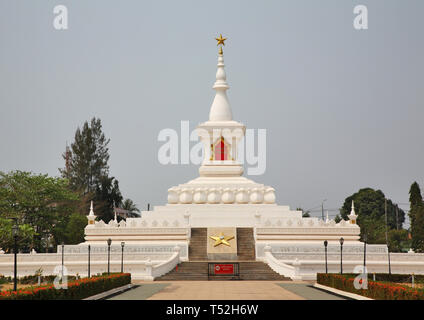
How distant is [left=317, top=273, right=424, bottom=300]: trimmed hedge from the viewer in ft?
92.1

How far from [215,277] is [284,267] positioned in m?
4.75

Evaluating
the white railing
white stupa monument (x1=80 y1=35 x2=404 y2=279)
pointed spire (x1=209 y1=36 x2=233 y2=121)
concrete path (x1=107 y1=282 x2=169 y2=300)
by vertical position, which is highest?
pointed spire (x1=209 y1=36 x2=233 y2=121)

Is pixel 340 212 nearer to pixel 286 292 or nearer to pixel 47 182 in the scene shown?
pixel 47 182

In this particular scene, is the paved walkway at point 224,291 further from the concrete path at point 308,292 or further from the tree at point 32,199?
the tree at point 32,199

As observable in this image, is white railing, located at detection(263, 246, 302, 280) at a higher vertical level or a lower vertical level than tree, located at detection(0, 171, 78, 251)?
lower

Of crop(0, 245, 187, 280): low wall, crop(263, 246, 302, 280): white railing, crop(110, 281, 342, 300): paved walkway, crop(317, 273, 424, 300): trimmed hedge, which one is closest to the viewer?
crop(317, 273, 424, 300): trimmed hedge

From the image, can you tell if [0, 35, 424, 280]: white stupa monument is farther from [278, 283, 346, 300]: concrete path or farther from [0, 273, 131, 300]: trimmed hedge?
[0, 273, 131, 300]: trimmed hedge

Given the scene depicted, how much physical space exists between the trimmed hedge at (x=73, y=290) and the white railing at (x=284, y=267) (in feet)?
38.0

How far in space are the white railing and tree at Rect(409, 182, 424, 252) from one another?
26.3m

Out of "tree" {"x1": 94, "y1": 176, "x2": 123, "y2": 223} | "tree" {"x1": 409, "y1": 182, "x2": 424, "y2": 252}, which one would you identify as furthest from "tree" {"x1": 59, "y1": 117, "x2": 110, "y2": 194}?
"tree" {"x1": 409, "y1": 182, "x2": 424, "y2": 252}

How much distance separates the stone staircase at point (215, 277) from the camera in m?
47.5

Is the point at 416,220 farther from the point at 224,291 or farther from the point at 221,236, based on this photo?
the point at 224,291

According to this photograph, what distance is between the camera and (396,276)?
49.8 metres
